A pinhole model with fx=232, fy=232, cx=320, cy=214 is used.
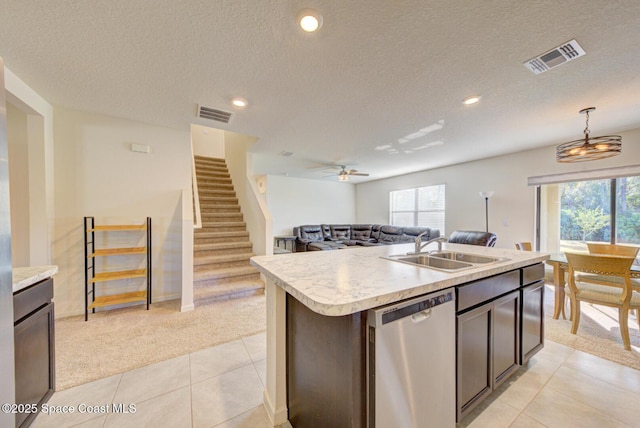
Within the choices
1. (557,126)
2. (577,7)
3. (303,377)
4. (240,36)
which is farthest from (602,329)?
(240,36)

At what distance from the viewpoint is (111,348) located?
2.18m

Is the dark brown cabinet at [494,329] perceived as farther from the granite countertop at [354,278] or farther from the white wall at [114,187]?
the white wall at [114,187]

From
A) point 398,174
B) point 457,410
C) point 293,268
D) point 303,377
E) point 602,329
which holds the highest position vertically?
point 398,174

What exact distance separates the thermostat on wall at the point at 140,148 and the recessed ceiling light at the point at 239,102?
64.4 inches

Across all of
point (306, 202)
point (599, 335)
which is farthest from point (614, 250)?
point (306, 202)

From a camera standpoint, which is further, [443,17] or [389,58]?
[389,58]

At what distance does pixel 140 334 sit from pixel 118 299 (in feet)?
2.73

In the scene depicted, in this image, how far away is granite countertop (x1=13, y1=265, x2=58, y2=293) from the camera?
4.09 ft

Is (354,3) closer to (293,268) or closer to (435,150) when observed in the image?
(293,268)

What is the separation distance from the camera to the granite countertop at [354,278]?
3.09ft

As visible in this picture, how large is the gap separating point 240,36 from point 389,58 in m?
1.12

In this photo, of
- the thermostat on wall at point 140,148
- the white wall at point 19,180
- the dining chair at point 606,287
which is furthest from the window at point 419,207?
the white wall at point 19,180

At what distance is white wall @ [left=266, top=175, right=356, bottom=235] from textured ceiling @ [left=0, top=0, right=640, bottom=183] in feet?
13.2

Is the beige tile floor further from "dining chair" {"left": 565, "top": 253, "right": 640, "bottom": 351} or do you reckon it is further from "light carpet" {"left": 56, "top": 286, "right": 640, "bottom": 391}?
"dining chair" {"left": 565, "top": 253, "right": 640, "bottom": 351}
